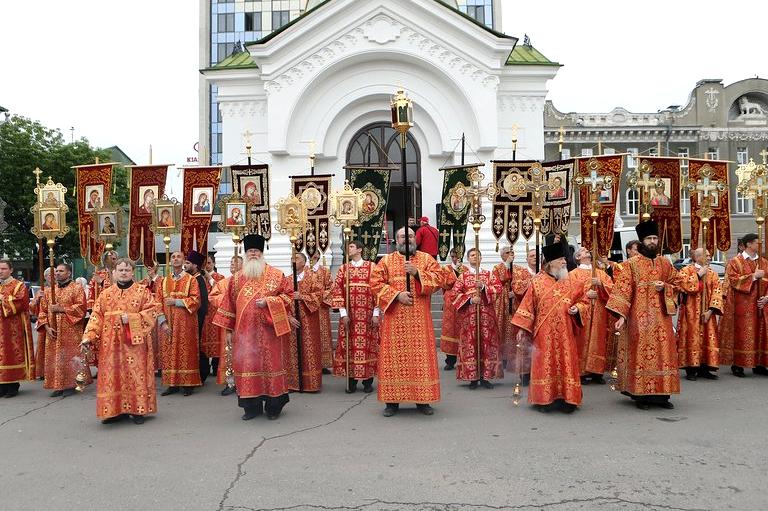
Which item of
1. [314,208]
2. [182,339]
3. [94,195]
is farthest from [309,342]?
[94,195]

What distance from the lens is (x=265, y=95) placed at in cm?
1756

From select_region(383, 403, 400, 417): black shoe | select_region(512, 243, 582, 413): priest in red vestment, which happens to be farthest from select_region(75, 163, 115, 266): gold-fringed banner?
select_region(512, 243, 582, 413): priest in red vestment

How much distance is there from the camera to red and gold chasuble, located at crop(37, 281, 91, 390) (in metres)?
8.63

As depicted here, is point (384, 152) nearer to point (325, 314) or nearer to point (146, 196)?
point (325, 314)

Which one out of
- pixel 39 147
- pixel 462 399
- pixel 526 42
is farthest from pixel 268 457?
pixel 39 147

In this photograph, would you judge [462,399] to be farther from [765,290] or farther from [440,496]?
[765,290]

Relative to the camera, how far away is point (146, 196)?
9.23 m

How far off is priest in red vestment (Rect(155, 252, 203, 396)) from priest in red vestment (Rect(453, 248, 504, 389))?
144 inches

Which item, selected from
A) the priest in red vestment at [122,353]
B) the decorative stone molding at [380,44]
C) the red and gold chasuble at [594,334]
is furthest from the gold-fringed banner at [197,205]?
the decorative stone molding at [380,44]

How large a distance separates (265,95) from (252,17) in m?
44.3

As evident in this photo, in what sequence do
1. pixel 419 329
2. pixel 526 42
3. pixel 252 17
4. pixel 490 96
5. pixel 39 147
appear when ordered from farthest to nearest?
pixel 252 17
pixel 39 147
pixel 526 42
pixel 490 96
pixel 419 329

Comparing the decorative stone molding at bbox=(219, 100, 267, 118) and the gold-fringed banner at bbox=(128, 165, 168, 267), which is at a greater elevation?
the decorative stone molding at bbox=(219, 100, 267, 118)

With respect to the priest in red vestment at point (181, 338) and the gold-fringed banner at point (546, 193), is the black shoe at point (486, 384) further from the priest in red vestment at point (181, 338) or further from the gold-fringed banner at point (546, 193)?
the priest in red vestment at point (181, 338)

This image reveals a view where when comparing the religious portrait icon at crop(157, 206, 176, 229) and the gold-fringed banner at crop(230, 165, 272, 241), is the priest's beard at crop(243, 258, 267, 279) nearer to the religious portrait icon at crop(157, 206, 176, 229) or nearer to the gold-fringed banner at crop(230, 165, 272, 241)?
the religious portrait icon at crop(157, 206, 176, 229)
